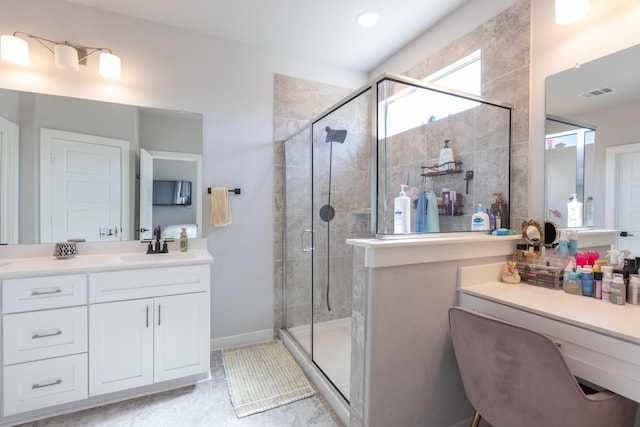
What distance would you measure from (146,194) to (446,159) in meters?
2.25

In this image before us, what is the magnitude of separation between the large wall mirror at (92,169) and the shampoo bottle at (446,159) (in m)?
1.88

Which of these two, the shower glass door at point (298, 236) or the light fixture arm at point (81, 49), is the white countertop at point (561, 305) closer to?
the shower glass door at point (298, 236)

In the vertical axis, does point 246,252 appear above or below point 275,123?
below

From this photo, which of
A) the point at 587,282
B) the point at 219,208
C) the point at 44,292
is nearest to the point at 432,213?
the point at 587,282

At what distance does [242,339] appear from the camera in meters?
2.51

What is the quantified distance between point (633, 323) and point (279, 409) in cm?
170

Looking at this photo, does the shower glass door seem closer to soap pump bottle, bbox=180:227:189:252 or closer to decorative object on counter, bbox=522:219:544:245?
soap pump bottle, bbox=180:227:189:252

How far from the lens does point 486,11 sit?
1.88 metres

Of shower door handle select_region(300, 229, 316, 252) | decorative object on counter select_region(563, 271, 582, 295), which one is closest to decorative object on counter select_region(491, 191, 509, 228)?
decorative object on counter select_region(563, 271, 582, 295)

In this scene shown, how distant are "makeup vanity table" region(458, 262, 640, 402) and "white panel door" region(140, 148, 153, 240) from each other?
7.12ft

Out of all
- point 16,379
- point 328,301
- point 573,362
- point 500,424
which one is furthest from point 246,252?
point 573,362

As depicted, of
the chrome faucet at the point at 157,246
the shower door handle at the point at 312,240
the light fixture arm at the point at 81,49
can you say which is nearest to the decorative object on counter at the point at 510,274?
the shower door handle at the point at 312,240

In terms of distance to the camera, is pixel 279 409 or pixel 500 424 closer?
pixel 500 424

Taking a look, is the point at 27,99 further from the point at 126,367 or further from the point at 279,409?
the point at 279,409
